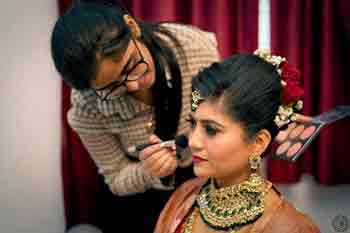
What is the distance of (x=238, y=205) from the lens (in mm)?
1087

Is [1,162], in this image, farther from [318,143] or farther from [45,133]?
[318,143]

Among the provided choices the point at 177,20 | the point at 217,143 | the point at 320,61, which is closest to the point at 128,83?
the point at 217,143

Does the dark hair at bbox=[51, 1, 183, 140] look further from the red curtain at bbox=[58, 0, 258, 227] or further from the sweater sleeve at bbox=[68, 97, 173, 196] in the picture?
the red curtain at bbox=[58, 0, 258, 227]

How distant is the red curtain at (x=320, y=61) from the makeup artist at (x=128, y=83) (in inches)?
20.7

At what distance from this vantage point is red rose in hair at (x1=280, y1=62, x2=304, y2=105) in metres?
1.15

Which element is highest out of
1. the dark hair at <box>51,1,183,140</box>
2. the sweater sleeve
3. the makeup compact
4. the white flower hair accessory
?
the dark hair at <box>51,1,183,140</box>

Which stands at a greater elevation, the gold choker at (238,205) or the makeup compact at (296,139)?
the makeup compact at (296,139)

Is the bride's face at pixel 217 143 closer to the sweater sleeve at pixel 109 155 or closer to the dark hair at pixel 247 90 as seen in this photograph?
Result: the dark hair at pixel 247 90

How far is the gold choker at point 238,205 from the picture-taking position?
3.51 feet

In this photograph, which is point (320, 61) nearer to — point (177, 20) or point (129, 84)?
point (177, 20)

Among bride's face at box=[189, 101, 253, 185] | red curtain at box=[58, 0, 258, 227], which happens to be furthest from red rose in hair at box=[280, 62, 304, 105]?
red curtain at box=[58, 0, 258, 227]

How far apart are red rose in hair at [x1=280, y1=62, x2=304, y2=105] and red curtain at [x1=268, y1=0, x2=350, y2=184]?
0.84 meters

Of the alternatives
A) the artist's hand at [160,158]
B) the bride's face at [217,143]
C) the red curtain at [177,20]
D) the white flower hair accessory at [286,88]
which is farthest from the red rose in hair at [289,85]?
the red curtain at [177,20]

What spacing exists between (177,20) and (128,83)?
75 cm
